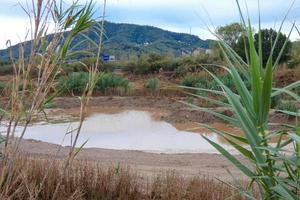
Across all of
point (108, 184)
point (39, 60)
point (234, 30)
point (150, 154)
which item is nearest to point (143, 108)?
point (150, 154)

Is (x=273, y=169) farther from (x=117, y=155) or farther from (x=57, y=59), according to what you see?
(x=117, y=155)

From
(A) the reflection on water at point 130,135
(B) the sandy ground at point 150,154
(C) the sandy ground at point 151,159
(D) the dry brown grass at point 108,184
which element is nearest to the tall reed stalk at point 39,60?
(B) the sandy ground at point 150,154

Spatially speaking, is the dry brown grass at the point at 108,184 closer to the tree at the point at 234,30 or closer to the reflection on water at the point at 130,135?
the tree at the point at 234,30

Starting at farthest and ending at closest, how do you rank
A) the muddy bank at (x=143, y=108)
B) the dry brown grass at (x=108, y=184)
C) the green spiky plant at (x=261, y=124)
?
the muddy bank at (x=143, y=108) < the dry brown grass at (x=108, y=184) < the green spiky plant at (x=261, y=124)

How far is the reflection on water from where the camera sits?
1294 centimetres

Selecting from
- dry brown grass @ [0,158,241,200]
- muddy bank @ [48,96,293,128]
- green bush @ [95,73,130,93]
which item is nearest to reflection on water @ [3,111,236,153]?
muddy bank @ [48,96,293,128]

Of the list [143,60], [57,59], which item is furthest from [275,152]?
[143,60]

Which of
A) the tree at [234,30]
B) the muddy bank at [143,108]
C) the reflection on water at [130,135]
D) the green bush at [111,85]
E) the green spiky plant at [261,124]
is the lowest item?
the reflection on water at [130,135]

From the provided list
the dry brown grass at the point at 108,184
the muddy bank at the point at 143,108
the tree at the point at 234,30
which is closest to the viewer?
the tree at the point at 234,30

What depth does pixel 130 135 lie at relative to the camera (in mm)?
15086

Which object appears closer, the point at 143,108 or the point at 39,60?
the point at 39,60

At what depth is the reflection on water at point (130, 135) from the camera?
1294 cm

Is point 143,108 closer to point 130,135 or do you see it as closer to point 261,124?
point 130,135

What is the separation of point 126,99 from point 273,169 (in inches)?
855
